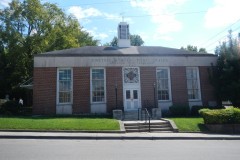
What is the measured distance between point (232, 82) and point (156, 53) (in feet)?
25.4

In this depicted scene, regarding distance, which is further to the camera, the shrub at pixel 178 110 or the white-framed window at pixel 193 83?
the white-framed window at pixel 193 83

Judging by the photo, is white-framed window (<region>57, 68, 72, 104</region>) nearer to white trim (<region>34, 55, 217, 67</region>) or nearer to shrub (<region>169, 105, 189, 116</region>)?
white trim (<region>34, 55, 217, 67</region>)

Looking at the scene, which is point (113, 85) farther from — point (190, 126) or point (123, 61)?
point (190, 126)

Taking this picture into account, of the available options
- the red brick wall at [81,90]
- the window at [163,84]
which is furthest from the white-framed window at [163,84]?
the red brick wall at [81,90]

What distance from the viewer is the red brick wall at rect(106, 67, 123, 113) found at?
2569 cm

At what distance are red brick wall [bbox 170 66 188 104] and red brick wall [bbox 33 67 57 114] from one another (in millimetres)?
11656

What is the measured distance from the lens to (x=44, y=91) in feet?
82.4

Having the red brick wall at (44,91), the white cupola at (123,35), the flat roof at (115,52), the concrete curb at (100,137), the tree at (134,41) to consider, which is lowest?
the concrete curb at (100,137)

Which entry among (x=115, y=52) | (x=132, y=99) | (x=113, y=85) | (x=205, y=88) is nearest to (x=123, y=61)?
(x=115, y=52)

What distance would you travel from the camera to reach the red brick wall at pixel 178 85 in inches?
1053

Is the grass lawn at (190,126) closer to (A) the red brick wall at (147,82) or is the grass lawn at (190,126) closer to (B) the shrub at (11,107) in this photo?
(A) the red brick wall at (147,82)

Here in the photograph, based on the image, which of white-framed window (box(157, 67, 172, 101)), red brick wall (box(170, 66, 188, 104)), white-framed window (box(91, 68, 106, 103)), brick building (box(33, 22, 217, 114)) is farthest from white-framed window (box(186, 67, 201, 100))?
white-framed window (box(91, 68, 106, 103))

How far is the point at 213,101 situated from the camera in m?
27.2

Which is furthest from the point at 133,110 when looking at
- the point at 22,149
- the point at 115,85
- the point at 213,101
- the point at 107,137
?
Result: the point at 22,149
